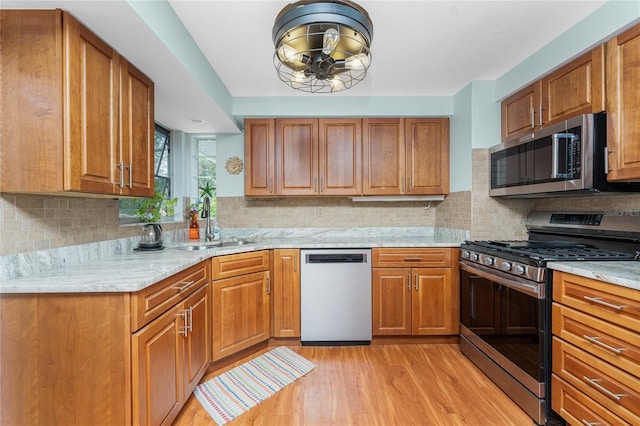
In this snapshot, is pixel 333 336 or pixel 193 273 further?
pixel 333 336

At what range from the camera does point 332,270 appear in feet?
8.79

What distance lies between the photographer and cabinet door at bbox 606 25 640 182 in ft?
5.21

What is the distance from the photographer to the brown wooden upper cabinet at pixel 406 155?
10.0 feet

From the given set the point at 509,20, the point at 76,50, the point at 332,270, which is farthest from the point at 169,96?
the point at 509,20

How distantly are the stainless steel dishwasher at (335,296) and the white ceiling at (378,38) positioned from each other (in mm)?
1549

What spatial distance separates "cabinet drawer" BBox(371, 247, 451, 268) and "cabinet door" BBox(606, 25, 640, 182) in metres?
1.24

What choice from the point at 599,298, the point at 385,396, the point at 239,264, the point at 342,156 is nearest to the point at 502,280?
the point at 599,298

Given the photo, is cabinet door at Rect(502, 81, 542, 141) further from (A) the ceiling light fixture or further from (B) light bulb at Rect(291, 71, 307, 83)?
(B) light bulb at Rect(291, 71, 307, 83)

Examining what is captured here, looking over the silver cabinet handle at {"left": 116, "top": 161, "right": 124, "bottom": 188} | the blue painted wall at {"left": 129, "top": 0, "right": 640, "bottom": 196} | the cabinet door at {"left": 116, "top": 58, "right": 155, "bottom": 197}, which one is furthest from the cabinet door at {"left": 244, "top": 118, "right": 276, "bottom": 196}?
the silver cabinet handle at {"left": 116, "top": 161, "right": 124, "bottom": 188}

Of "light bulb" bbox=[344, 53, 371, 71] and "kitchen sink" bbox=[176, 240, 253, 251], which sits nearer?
"light bulb" bbox=[344, 53, 371, 71]

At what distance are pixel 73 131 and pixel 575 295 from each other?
2508mm

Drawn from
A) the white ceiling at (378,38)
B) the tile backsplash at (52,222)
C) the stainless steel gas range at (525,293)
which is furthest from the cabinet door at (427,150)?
the tile backsplash at (52,222)

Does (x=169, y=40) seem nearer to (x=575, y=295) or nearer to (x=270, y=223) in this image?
(x=270, y=223)

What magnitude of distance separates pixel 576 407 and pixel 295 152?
105 inches
